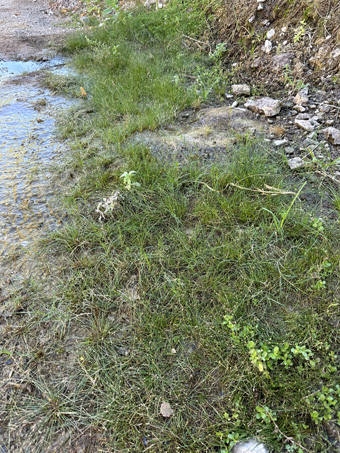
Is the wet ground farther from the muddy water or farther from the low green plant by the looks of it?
the low green plant

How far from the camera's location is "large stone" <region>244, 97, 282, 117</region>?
293 cm

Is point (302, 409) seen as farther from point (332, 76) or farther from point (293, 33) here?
point (293, 33)

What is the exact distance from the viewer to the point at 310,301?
5.40ft

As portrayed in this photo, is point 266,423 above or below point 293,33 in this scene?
below

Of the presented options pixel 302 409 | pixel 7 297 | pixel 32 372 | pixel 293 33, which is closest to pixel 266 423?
pixel 302 409

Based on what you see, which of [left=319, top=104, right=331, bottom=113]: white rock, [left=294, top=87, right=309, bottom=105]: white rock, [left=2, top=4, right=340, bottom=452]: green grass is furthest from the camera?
[left=294, top=87, right=309, bottom=105]: white rock

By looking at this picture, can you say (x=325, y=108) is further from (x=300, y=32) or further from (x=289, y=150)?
(x=300, y=32)

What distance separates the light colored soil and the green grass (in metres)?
4.04

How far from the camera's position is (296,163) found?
→ 236 centimetres

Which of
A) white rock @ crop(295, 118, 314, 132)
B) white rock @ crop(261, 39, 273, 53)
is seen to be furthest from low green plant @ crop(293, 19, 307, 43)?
white rock @ crop(295, 118, 314, 132)

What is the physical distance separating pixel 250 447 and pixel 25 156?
9.57 ft

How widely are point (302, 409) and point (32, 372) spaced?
1.31 metres

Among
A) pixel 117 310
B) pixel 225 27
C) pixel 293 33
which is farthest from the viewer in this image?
pixel 225 27

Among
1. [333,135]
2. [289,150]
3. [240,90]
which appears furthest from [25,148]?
[333,135]
